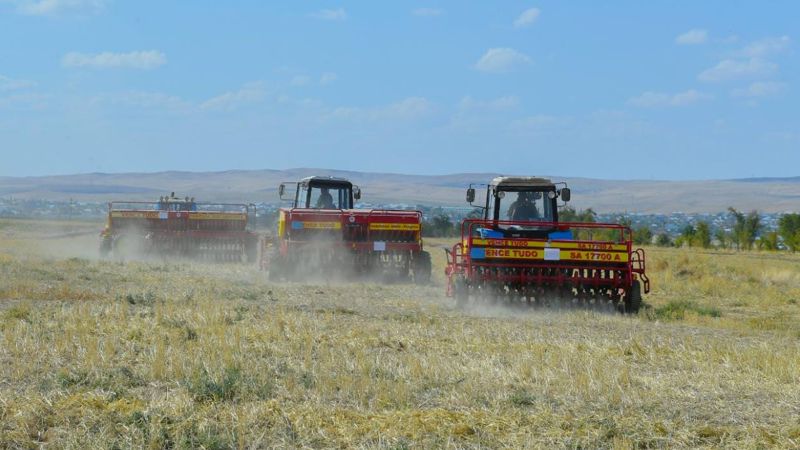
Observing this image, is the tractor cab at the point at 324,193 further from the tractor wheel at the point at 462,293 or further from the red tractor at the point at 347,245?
the tractor wheel at the point at 462,293

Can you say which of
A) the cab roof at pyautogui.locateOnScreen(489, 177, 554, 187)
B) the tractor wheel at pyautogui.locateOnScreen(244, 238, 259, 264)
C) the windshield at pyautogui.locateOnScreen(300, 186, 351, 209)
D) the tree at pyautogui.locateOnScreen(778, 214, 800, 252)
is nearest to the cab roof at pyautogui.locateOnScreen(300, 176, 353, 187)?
the windshield at pyautogui.locateOnScreen(300, 186, 351, 209)

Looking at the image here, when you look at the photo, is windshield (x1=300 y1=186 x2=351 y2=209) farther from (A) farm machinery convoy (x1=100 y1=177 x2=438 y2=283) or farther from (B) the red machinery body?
(B) the red machinery body

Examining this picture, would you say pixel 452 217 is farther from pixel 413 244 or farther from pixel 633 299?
pixel 633 299

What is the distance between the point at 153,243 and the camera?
3125 centimetres

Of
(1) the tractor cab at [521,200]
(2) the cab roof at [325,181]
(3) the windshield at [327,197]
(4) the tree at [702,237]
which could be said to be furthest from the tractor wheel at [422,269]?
(4) the tree at [702,237]

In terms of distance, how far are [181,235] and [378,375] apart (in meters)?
22.8

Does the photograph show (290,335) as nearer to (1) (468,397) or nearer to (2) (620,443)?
(1) (468,397)

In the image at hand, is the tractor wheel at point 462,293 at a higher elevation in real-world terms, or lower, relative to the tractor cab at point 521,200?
lower

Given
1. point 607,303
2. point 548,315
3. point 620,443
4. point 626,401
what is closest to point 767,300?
point 607,303

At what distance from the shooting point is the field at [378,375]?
24.3 feet

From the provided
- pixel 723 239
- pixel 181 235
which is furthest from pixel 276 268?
pixel 723 239

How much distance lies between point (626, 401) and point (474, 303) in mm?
9213

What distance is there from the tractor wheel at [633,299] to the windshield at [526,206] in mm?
2750

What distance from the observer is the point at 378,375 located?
951cm
